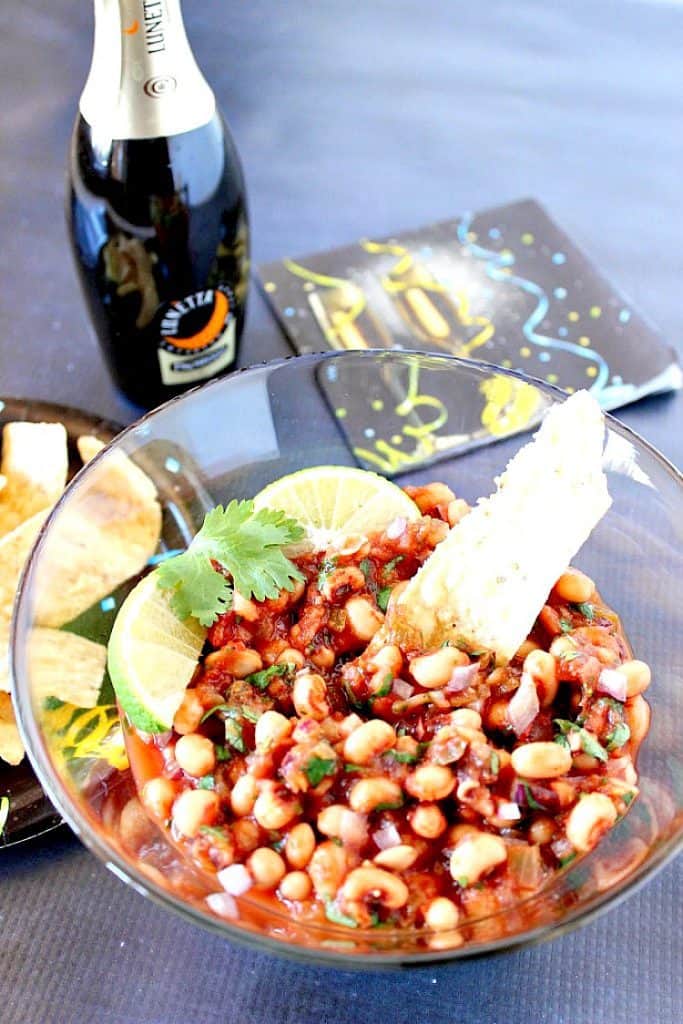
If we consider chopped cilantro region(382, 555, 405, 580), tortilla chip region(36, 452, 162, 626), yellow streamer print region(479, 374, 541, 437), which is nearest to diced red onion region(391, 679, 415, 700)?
chopped cilantro region(382, 555, 405, 580)

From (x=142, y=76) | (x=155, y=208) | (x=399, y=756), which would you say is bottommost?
(x=399, y=756)

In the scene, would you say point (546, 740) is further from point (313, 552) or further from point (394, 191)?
point (394, 191)

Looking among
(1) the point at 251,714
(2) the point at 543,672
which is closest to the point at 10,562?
(1) the point at 251,714

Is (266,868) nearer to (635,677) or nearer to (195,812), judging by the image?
(195,812)

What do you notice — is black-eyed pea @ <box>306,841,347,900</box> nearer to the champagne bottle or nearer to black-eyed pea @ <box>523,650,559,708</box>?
black-eyed pea @ <box>523,650,559,708</box>

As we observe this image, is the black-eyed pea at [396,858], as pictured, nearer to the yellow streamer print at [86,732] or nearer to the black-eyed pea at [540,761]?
the black-eyed pea at [540,761]

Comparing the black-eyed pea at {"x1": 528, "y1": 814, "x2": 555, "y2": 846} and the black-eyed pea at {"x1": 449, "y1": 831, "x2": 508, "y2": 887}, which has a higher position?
the black-eyed pea at {"x1": 449, "y1": 831, "x2": 508, "y2": 887}

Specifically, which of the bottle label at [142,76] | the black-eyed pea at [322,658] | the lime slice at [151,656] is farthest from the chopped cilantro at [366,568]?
the bottle label at [142,76]
